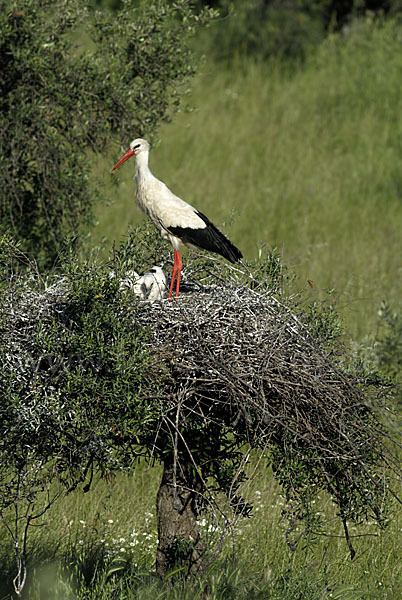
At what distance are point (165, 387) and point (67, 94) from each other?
588 centimetres

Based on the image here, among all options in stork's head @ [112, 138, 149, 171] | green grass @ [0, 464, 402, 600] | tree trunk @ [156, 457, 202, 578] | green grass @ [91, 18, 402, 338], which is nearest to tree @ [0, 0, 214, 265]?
stork's head @ [112, 138, 149, 171]

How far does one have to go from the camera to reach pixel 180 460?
6324 millimetres

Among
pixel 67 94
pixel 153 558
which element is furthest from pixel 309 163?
pixel 153 558

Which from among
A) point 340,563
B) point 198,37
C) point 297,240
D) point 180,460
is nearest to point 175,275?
point 180,460

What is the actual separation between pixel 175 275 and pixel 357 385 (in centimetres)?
189

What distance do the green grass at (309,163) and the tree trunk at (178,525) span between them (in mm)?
6812

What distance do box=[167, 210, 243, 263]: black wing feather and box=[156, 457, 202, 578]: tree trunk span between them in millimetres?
1911

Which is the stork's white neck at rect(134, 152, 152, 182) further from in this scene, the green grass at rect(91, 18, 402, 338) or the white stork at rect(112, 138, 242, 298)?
the green grass at rect(91, 18, 402, 338)

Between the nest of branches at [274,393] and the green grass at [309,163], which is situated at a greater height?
the nest of branches at [274,393]

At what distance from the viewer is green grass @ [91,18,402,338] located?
16.1 metres

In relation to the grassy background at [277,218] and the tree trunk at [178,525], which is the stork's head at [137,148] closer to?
the grassy background at [277,218]

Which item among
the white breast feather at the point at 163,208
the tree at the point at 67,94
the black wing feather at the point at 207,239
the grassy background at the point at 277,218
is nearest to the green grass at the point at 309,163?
the grassy background at the point at 277,218

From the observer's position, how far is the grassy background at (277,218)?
7094 millimetres

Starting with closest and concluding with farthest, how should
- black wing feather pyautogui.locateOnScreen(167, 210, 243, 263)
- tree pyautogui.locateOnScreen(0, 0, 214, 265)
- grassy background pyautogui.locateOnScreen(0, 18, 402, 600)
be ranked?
grassy background pyautogui.locateOnScreen(0, 18, 402, 600), black wing feather pyautogui.locateOnScreen(167, 210, 243, 263), tree pyautogui.locateOnScreen(0, 0, 214, 265)
